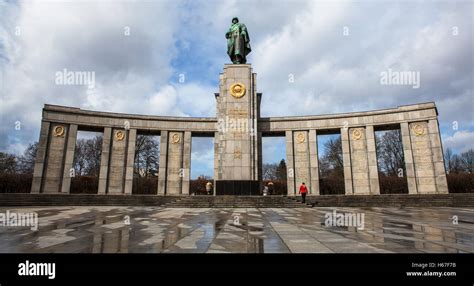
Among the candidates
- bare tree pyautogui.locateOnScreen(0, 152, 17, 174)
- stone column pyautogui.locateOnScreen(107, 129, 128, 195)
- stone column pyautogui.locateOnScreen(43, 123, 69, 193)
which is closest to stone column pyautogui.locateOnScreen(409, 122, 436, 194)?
stone column pyautogui.locateOnScreen(107, 129, 128, 195)

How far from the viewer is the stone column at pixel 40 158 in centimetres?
2809

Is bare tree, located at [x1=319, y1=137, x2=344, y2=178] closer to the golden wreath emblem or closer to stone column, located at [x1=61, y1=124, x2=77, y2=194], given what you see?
the golden wreath emblem

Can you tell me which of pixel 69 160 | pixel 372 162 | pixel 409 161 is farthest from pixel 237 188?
pixel 69 160

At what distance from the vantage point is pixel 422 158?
94.0 ft

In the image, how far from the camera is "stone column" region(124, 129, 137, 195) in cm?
3100

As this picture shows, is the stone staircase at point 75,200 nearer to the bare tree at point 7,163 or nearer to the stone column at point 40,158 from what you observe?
the stone column at point 40,158

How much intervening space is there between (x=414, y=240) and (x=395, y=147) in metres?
48.0

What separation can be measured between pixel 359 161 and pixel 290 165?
767 centimetres

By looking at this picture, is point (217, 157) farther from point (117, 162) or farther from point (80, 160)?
point (80, 160)

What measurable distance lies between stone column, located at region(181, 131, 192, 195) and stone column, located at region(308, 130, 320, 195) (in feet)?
47.4

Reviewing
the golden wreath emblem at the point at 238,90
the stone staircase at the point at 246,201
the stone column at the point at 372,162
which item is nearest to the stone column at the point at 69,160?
the stone staircase at the point at 246,201

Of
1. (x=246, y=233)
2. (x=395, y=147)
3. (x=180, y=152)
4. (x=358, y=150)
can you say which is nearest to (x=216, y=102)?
(x=180, y=152)

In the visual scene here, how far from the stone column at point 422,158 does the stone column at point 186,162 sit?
82.3 ft

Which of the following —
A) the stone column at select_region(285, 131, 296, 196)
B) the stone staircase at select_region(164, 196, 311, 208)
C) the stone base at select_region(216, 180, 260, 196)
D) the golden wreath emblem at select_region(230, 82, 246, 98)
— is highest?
the golden wreath emblem at select_region(230, 82, 246, 98)
